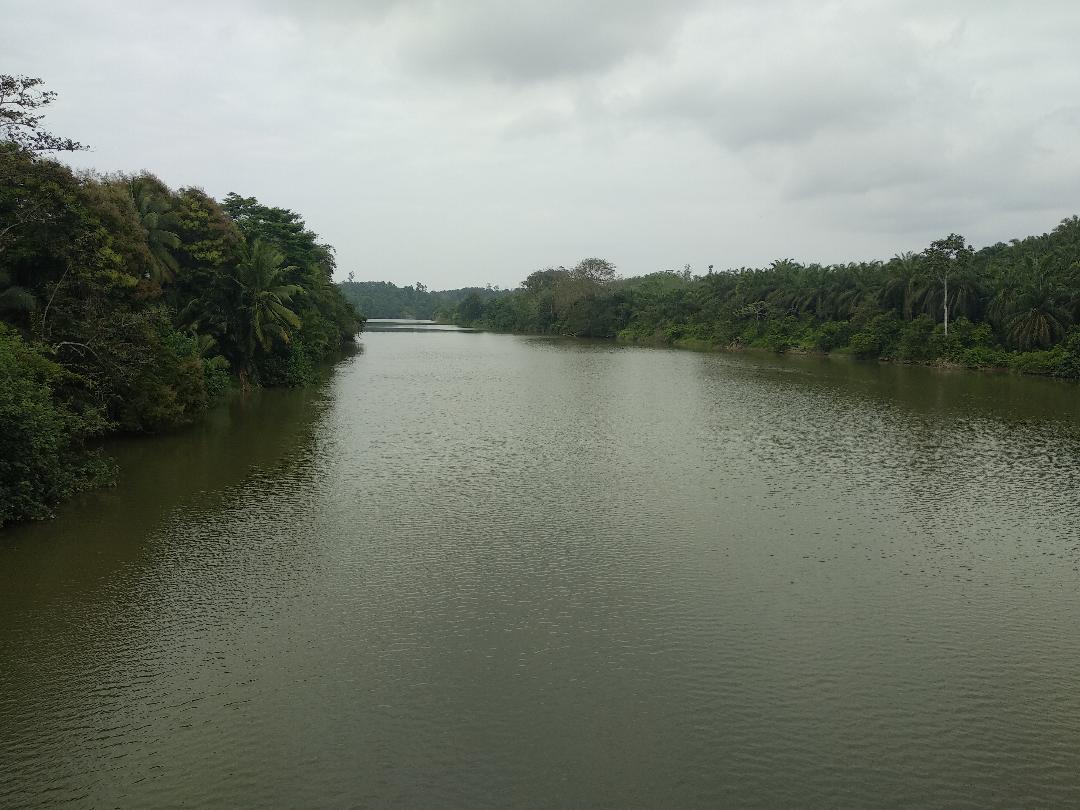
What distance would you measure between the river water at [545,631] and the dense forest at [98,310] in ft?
3.94

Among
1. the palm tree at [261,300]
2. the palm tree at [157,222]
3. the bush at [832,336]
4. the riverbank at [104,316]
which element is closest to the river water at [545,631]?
the riverbank at [104,316]

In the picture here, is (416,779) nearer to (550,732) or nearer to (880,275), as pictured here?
(550,732)

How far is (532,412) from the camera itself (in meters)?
27.5

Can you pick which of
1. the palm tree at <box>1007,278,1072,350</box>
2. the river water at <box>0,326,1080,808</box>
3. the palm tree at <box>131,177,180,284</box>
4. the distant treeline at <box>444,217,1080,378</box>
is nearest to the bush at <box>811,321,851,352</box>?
the distant treeline at <box>444,217,1080,378</box>

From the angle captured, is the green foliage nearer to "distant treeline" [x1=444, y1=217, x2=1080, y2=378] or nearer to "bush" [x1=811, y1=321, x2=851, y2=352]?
"distant treeline" [x1=444, y1=217, x2=1080, y2=378]

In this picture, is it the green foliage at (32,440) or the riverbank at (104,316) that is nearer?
the green foliage at (32,440)

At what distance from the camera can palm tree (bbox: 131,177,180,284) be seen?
24812mm

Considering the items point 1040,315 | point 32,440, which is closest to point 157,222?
point 32,440

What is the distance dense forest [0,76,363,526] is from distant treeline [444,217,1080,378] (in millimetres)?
41166

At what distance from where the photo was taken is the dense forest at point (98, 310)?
1326cm

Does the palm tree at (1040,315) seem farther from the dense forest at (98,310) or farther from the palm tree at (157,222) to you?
the palm tree at (157,222)

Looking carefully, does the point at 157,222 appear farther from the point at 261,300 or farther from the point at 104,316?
the point at 104,316

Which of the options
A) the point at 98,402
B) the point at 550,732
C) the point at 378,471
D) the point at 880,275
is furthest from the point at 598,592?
the point at 880,275

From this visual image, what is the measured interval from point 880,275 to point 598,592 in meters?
56.5
